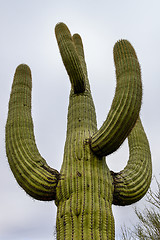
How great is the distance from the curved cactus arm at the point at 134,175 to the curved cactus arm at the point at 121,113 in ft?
1.34

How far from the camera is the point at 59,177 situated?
274 centimetres

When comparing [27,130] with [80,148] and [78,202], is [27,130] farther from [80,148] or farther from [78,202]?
[78,202]

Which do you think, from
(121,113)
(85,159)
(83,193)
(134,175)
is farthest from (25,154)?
(134,175)

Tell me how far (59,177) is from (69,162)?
20 centimetres

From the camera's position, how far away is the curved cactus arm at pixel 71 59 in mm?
3400

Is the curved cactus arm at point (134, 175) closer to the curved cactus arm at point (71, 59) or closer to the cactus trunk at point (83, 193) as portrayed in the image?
the cactus trunk at point (83, 193)

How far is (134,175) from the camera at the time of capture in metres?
3.08

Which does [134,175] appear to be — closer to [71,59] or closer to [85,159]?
[85,159]

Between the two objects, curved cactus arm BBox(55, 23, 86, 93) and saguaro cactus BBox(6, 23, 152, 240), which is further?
curved cactus arm BBox(55, 23, 86, 93)

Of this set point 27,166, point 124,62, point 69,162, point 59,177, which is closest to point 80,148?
point 69,162

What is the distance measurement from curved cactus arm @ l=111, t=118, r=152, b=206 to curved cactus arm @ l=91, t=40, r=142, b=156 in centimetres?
41

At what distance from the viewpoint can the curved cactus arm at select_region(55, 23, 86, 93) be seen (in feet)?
11.2

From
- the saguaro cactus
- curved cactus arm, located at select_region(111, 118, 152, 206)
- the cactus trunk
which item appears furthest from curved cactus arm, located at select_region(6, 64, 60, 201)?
curved cactus arm, located at select_region(111, 118, 152, 206)

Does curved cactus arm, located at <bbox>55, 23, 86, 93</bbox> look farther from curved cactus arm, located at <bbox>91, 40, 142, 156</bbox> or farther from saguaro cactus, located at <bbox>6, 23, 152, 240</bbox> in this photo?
curved cactus arm, located at <bbox>91, 40, 142, 156</bbox>
